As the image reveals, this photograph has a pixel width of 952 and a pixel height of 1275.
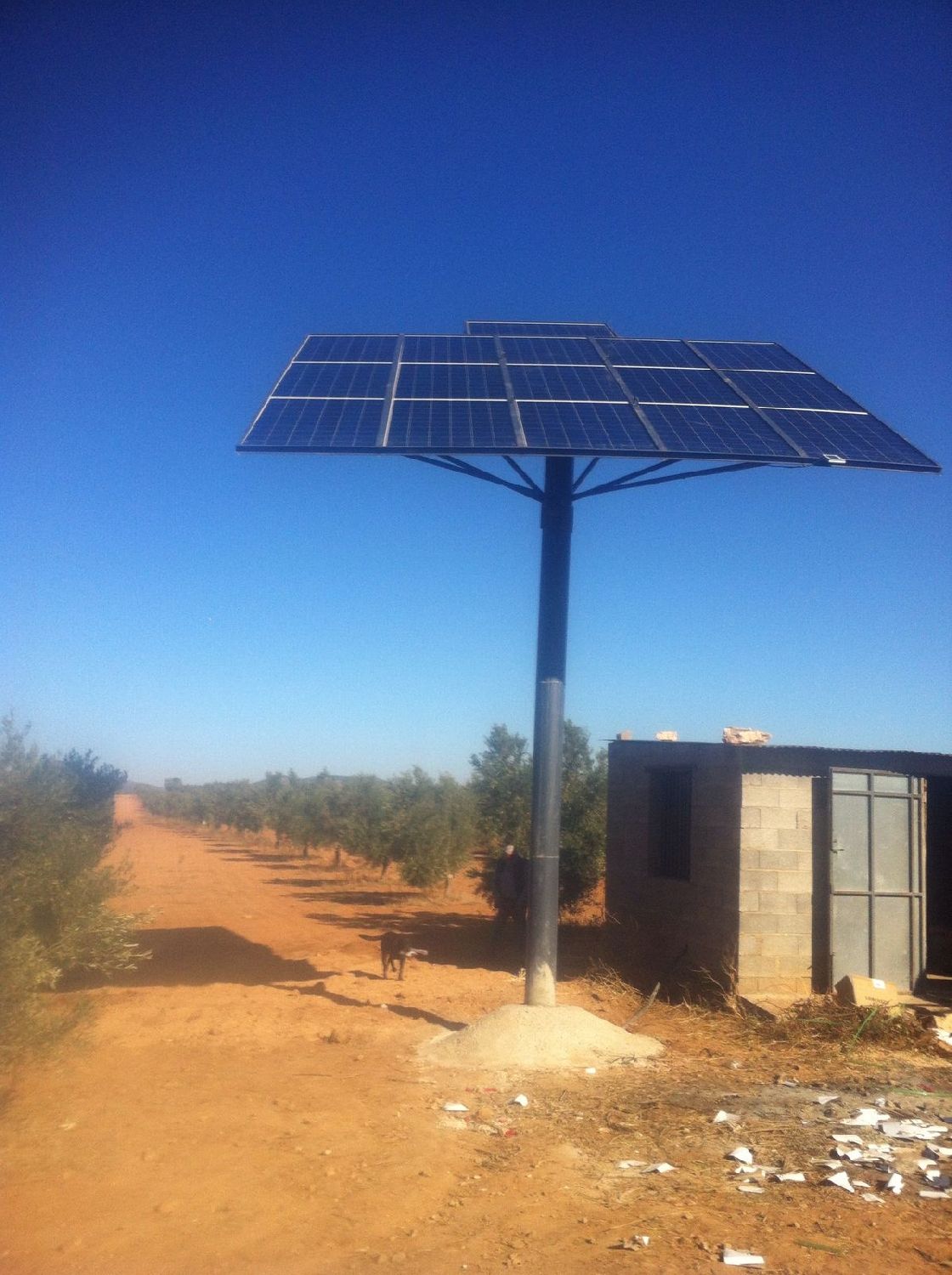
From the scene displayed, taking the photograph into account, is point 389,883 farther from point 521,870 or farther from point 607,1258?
point 607,1258

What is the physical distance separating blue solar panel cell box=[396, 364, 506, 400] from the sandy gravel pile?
6.34m

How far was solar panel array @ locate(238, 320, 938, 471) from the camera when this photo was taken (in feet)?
29.6

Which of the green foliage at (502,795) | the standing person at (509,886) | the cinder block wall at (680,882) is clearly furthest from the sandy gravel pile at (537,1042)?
the green foliage at (502,795)

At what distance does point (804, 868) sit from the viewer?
35.4 ft

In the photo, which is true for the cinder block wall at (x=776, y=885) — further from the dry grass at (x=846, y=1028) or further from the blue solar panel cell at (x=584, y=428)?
the blue solar panel cell at (x=584, y=428)

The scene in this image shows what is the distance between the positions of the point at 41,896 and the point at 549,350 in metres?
8.49

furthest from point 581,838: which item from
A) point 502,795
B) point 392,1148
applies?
point 392,1148

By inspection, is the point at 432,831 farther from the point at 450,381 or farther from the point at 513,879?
the point at 450,381

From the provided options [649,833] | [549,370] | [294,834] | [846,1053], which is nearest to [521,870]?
[649,833]

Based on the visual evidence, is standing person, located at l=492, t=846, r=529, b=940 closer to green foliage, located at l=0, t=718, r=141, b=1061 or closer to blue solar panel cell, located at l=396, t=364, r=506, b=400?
green foliage, located at l=0, t=718, r=141, b=1061

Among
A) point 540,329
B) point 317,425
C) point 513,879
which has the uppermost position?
point 540,329

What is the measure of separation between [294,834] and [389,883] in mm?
11726

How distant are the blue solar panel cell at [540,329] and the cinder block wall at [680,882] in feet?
19.1

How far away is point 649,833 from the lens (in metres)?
13.4
